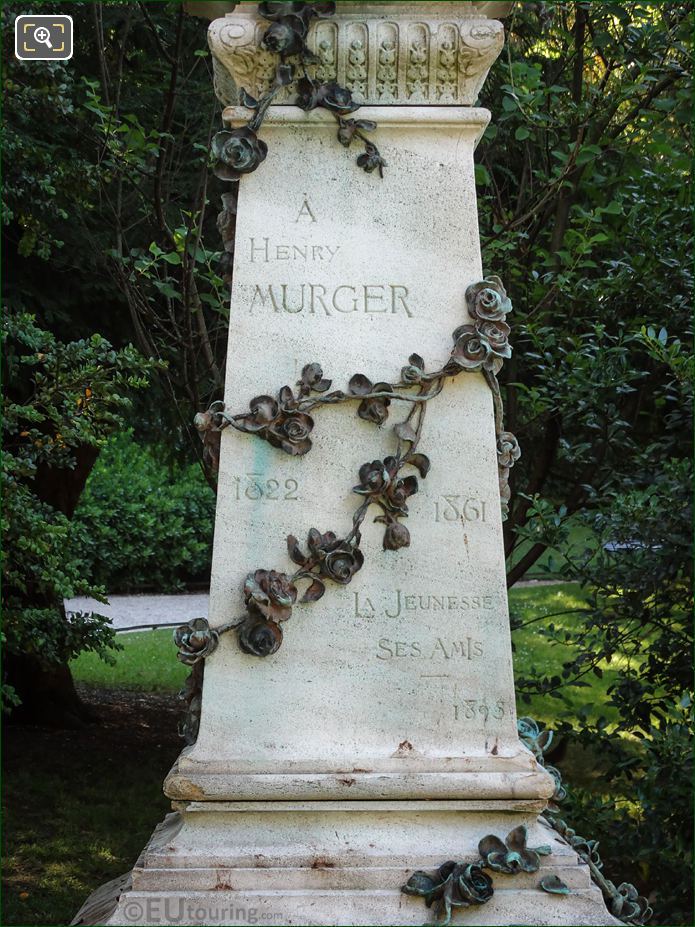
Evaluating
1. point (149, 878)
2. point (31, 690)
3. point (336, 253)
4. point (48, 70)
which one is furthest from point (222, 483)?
point (31, 690)

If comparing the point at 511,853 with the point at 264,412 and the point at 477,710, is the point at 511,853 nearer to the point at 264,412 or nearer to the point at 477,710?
the point at 477,710

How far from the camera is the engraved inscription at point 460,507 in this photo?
3109mm

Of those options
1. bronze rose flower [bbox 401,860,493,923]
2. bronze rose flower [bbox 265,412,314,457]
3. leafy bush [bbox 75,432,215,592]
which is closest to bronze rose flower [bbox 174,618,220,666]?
bronze rose flower [bbox 265,412,314,457]

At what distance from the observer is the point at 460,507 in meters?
3.12

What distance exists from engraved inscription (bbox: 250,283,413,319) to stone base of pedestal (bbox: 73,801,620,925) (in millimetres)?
1367

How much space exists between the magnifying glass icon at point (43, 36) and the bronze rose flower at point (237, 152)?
205 centimetres

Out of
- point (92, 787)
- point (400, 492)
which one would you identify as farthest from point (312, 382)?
point (92, 787)

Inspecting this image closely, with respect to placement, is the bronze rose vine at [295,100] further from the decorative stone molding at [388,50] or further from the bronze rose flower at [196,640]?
the bronze rose flower at [196,640]

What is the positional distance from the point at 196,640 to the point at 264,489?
46 centimetres

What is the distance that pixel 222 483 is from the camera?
3096 millimetres

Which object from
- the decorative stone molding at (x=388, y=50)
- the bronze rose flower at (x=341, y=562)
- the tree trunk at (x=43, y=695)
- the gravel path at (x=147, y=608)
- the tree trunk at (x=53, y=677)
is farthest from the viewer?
the gravel path at (x=147, y=608)

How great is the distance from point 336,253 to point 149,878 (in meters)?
1.77

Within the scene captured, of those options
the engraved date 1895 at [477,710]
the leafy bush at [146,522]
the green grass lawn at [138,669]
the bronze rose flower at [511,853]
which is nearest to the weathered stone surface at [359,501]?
the engraved date 1895 at [477,710]

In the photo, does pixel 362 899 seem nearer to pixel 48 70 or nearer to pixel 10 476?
pixel 10 476
